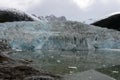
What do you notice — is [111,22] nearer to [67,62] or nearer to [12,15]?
[12,15]

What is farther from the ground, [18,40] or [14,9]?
[14,9]

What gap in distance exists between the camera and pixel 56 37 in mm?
20172

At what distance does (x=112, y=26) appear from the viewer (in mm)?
24203

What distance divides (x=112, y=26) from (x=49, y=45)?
20.0 feet

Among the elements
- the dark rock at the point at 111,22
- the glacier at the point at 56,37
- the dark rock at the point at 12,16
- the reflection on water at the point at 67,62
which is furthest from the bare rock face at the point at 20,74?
the dark rock at the point at 12,16

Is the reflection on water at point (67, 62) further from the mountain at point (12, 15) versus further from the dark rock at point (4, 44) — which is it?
the mountain at point (12, 15)

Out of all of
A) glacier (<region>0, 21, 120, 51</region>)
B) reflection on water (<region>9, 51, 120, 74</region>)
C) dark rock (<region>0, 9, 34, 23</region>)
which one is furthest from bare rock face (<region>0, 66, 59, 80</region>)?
dark rock (<region>0, 9, 34, 23</region>)

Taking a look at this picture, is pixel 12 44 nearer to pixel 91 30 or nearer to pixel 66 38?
pixel 66 38

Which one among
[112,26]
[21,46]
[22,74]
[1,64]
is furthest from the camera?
[112,26]

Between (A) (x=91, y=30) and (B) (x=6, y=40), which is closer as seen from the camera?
(B) (x=6, y=40)

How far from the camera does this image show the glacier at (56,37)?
65.2 ft

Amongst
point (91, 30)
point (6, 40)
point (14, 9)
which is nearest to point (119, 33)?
point (91, 30)

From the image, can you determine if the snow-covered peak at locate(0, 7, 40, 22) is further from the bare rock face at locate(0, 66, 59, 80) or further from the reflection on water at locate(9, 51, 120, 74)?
the bare rock face at locate(0, 66, 59, 80)

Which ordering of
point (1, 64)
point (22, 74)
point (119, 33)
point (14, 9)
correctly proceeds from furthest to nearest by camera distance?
1. point (14, 9)
2. point (119, 33)
3. point (1, 64)
4. point (22, 74)
